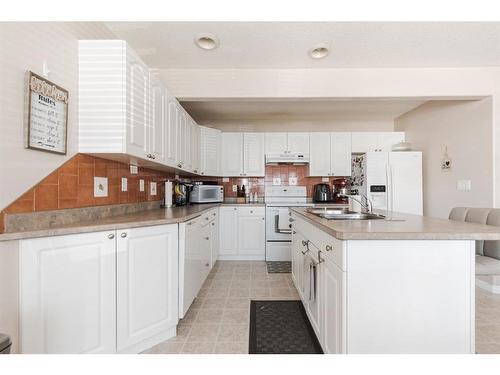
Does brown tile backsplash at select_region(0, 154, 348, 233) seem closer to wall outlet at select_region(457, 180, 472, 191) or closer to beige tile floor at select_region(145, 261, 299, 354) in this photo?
beige tile floor at select_region(145, 261, 299, 354)

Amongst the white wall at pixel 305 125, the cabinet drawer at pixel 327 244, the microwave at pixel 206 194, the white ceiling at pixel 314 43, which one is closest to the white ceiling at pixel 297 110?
the white wall at pixel 305 125

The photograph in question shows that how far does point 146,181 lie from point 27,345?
67.1 inches

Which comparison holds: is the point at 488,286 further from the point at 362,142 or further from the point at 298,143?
the point at 298,143

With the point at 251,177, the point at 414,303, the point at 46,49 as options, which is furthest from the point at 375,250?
the point at 251,177

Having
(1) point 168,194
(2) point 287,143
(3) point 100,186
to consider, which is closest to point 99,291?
(3) point 100,186

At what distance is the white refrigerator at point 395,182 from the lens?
362 cm

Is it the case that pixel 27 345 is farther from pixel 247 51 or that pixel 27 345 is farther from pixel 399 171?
pixel 399 171

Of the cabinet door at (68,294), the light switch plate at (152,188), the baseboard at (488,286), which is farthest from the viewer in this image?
the light switch plate at (152,188)

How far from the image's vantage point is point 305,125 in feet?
14.7

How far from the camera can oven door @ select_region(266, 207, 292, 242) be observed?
12.2 ft

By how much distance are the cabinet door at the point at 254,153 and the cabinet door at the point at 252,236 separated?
2.74 ft

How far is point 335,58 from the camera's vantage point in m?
2.47

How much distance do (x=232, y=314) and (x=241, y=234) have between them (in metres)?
1.70

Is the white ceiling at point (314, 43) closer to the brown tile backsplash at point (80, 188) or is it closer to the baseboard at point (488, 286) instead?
the brown tile backsplash at point (80, 188)
